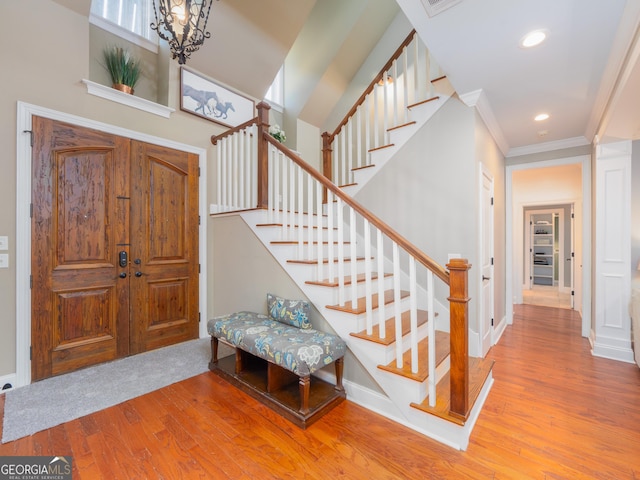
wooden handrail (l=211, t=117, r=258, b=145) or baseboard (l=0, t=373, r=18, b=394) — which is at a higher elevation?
wooden handrail (l=211, t=117, r=258, b=145)

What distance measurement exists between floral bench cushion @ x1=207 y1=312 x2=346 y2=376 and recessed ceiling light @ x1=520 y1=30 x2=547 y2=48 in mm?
2472

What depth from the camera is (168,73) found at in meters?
3.25

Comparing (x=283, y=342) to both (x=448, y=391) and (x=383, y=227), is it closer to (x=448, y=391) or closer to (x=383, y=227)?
(x=383, y=227)

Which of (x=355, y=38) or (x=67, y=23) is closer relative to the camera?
(x=67, y=23)

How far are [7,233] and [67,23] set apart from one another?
6.34 ft

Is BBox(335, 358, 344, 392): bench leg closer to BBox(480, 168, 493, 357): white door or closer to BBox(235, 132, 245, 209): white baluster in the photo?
BBox(480, 168, 493, 357): white door

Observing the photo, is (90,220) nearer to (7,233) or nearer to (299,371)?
(7,233)

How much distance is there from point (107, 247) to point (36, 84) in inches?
58.0

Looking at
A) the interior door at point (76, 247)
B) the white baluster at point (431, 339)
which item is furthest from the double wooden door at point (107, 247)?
the white baluster at point (431, 339)

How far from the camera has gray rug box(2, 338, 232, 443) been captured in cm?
192

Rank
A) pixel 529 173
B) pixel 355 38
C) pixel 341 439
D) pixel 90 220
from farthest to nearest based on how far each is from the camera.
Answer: pixel 529 173 < pixel 355 38 < pixel 90 220 < pixel 341 439

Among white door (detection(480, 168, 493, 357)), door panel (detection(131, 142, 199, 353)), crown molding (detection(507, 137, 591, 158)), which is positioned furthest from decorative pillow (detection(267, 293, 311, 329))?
crown molding (detection(507, 137, 591, 158))

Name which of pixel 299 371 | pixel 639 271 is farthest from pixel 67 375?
pixel 639 271

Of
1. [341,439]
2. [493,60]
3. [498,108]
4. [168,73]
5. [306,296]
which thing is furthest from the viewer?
[168,73]
